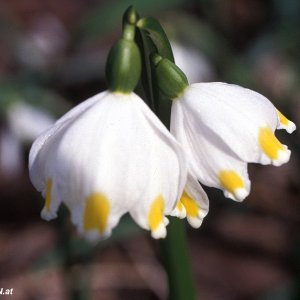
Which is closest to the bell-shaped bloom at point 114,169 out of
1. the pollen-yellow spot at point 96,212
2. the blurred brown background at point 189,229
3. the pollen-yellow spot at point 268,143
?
the pollen-yellow spot at point 96,212

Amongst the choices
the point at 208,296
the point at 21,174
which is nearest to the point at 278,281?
the point at 208,296

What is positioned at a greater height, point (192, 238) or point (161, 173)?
point (161, 173)

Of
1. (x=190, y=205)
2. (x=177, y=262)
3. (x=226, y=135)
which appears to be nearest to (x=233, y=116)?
(x=226, y=135)

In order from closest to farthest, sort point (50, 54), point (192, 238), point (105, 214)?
point (105, 214), point (192, 238), point (50, 54)

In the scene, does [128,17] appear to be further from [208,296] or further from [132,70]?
[208,296]

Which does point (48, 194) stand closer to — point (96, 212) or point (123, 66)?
point (96, 212)

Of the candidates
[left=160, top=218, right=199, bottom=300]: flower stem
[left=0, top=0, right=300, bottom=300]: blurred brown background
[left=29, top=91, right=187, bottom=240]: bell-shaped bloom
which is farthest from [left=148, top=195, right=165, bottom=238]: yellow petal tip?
[left=0, top=0, right=300, bottom=300]: blurred brown background

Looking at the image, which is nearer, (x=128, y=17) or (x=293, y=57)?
(x=128, y=17)
